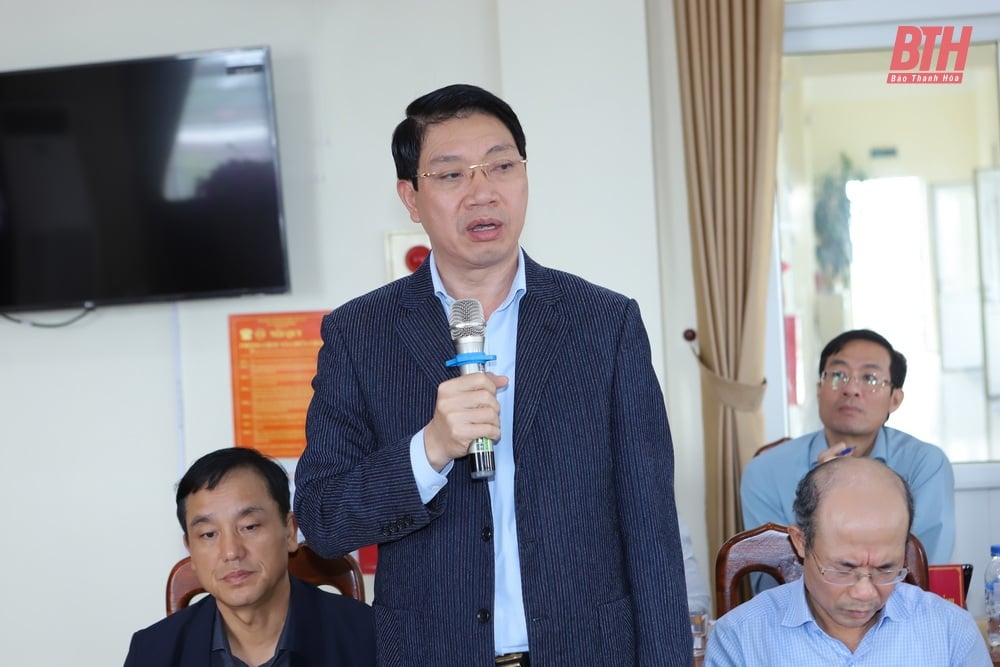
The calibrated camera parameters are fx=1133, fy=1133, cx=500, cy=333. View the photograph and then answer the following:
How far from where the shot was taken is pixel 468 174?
63.2 inches

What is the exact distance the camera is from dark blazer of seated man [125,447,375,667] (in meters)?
2.23

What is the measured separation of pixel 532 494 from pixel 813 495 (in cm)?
88

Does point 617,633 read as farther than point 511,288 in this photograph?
No

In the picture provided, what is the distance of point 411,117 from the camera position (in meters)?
1.69

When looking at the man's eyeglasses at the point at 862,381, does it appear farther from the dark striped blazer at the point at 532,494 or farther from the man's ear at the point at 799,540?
the dark striped blazer at the point at 532,494

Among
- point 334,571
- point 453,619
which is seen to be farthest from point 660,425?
point 334,571

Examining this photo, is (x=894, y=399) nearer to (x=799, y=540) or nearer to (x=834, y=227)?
(x=834, y=227)

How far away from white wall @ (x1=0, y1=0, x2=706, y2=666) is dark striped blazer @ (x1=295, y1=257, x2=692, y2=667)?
2.42 m

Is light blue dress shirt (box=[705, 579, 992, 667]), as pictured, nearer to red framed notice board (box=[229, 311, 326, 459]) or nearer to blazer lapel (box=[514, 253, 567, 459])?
blazer lapel (box=[514, 253, 567, 459])

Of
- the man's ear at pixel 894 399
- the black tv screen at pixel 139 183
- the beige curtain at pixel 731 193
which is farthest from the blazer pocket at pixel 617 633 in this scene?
the black tv screen at pixel 139 183

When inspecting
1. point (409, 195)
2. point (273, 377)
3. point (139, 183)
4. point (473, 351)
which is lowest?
point (273, 377)

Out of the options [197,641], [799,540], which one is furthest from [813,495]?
[197,641]

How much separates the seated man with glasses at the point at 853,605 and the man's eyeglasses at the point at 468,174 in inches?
38.3

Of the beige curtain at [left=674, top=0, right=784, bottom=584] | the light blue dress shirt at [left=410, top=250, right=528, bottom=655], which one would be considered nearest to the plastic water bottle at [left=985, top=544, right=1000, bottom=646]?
the beige curtain at [left=674, top=0, right=784, bottom=584]
